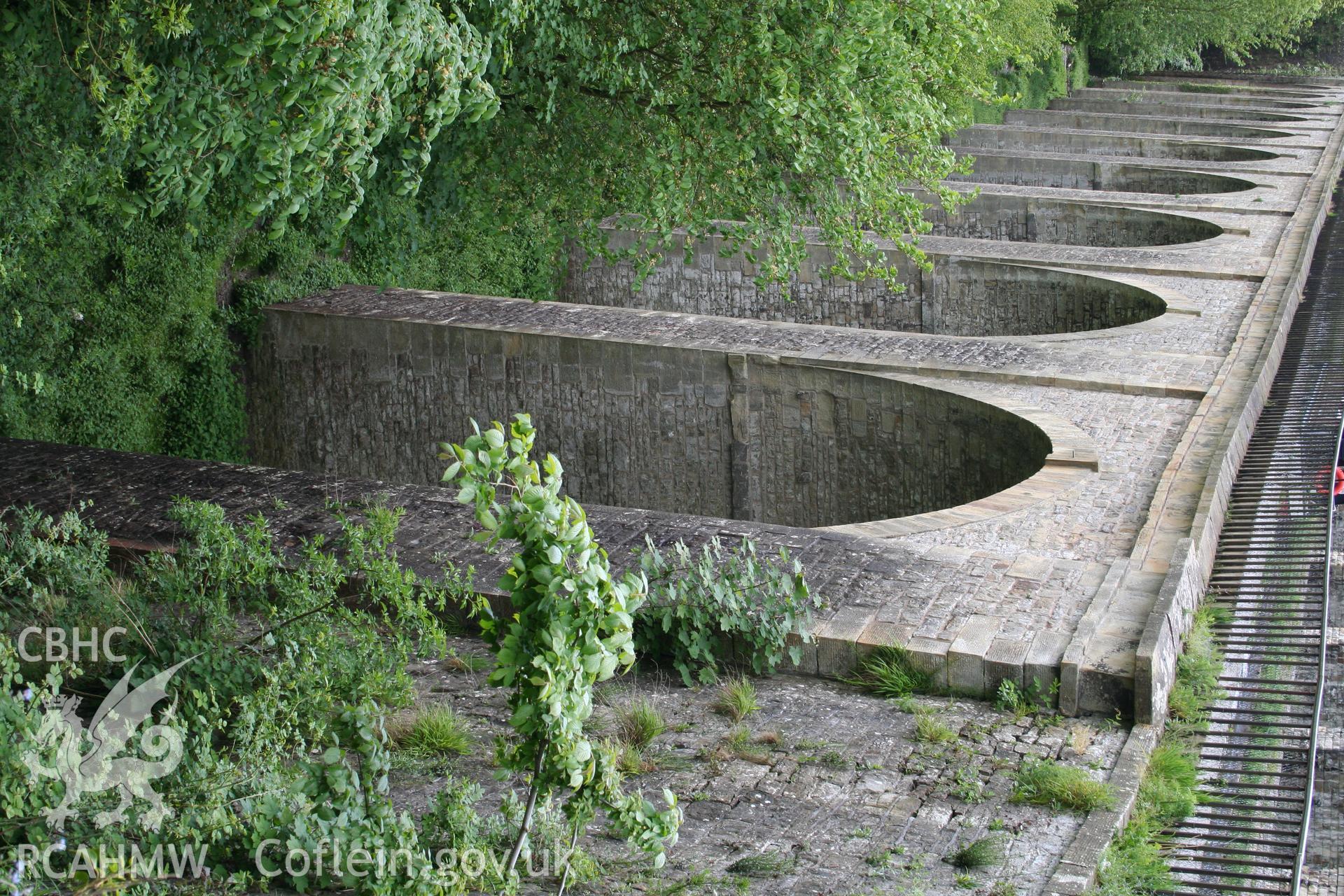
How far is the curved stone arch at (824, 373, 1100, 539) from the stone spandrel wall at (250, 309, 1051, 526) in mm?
134

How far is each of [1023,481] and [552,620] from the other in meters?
6.93

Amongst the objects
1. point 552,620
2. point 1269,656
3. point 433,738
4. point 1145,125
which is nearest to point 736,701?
point 433,738

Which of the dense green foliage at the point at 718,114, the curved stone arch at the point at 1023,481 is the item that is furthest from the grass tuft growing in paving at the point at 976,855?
the dense green foliage at the point at 718,114

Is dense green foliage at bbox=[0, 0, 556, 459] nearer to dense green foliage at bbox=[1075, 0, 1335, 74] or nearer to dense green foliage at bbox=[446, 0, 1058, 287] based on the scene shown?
dense green foliage at bbox=[446, 0, 1058, 287]

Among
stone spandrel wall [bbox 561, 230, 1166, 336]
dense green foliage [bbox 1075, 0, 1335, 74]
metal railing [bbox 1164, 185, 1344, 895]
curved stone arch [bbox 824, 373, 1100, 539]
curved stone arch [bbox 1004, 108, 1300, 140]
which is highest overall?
dense green foliage [bbox 1075, 0, 1335, 74]

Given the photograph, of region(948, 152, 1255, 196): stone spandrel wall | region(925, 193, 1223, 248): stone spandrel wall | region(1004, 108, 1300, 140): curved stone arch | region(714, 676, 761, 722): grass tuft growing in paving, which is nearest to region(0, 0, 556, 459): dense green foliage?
region(714, 676, 761, 722): grass tuft growing in paving

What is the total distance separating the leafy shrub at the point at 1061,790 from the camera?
5.87 metres

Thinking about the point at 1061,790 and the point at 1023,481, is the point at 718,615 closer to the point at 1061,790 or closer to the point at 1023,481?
the point at 1061,790

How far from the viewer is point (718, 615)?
7.32m

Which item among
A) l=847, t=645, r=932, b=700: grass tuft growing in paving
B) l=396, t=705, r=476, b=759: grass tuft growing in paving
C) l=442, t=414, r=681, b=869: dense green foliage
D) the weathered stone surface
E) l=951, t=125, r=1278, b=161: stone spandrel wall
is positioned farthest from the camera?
l=951, t=125, r=1278, b=161: stone spandrel wall

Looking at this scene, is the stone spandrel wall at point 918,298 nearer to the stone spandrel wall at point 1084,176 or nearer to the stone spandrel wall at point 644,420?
the stone spandrel wall at point 644,420

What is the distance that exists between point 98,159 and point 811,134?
17.7 feet

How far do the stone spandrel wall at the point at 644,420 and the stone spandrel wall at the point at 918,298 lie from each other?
79.8 inches

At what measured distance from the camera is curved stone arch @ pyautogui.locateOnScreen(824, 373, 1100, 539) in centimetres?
899
